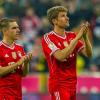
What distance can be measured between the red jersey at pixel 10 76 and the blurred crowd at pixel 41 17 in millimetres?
6748

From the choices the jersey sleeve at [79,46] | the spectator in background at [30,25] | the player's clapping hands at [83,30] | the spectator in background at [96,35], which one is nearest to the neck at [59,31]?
the jersey sleeve at [79,46]

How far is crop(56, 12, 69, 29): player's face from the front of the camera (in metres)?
8.95

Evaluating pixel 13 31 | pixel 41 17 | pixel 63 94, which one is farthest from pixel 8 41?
pixel 41 17

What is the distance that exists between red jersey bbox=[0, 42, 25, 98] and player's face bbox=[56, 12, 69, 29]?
0.74 meters

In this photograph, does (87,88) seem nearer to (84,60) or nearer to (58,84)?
(84,60)

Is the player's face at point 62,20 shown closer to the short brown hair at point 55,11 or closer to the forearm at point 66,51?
the short brown hair at point 55,11

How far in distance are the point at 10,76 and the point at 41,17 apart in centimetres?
862

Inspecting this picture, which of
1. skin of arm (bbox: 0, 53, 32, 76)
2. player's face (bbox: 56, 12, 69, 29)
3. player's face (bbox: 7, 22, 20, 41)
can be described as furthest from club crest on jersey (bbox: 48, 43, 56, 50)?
player's face (bbox: 7, 22, 20, 41)

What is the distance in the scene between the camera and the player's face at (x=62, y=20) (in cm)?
895

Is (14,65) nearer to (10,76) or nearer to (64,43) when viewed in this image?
(10,76)

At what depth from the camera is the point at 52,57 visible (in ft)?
29.3

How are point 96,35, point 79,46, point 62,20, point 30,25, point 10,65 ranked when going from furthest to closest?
point 30,25 < point 96,35 < point 79,46 < point 62,20 < point 10,65

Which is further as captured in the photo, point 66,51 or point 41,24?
point 41,24

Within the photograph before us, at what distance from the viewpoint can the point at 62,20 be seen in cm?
895
